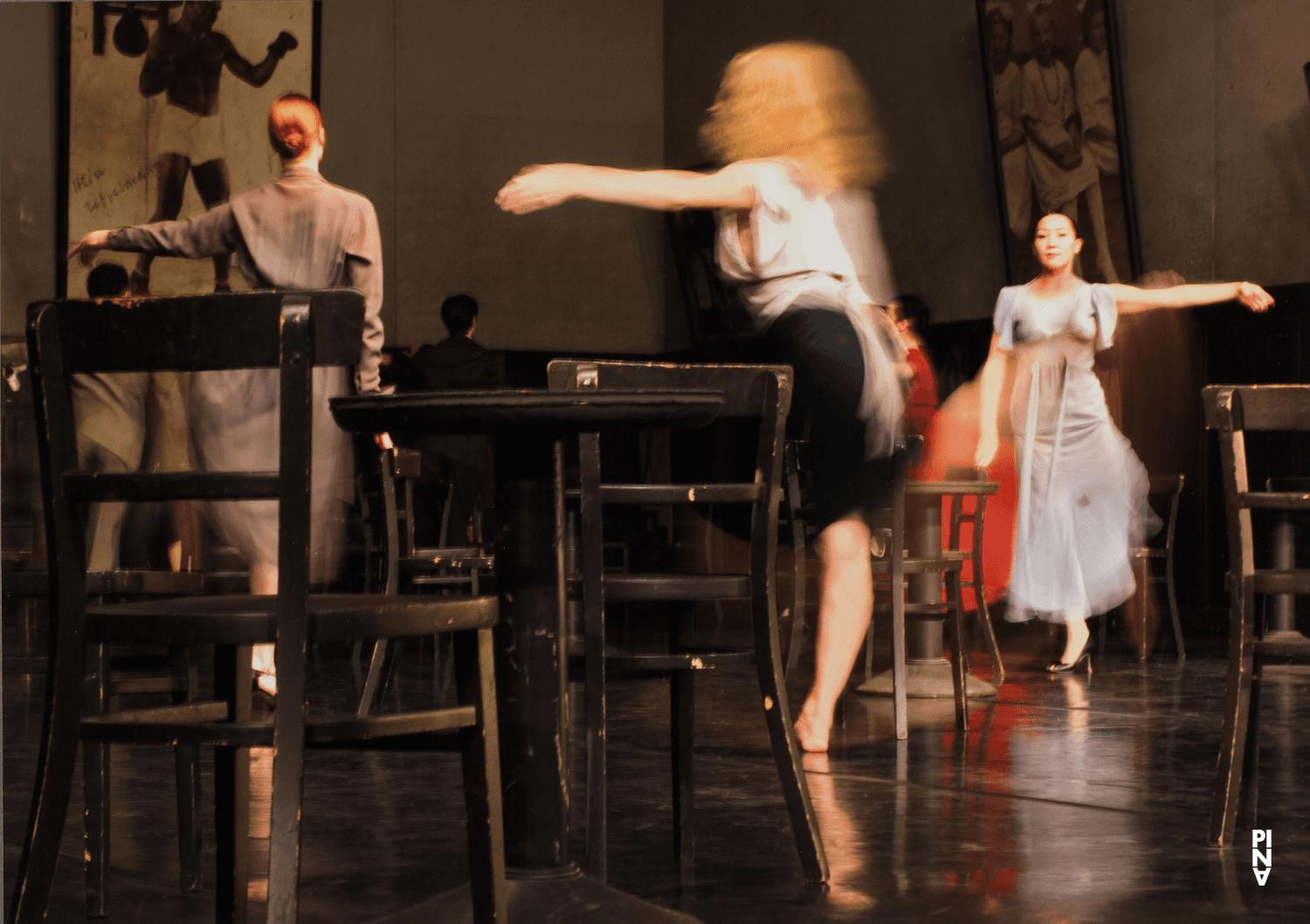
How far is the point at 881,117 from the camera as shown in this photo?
954 cm

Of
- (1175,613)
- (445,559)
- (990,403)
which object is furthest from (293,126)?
(1175,613)

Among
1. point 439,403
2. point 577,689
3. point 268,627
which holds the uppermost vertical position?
point 439,403

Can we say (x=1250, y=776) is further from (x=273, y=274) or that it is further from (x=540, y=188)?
(x=273, y=274)

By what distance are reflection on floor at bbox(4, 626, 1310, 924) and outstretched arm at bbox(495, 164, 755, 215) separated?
1.02m

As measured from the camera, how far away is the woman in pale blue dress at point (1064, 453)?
5855 mm

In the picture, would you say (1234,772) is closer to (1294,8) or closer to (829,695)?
(829,695)

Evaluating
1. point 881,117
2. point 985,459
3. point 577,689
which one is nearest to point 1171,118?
point 881,117

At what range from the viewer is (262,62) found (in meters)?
10.7

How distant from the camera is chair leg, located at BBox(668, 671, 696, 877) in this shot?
252 cm

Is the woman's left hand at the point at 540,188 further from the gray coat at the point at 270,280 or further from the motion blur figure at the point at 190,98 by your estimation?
the motion blur figure at the point at 190,98

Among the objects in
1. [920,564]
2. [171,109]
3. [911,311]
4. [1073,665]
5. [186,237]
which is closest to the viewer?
[186,237]

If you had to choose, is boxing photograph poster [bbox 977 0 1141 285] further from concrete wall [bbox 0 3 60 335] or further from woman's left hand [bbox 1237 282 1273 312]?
concrete wall [bbox 0 3 60 335]

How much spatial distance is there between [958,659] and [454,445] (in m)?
6.32

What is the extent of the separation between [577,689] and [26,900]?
3.62 metres
